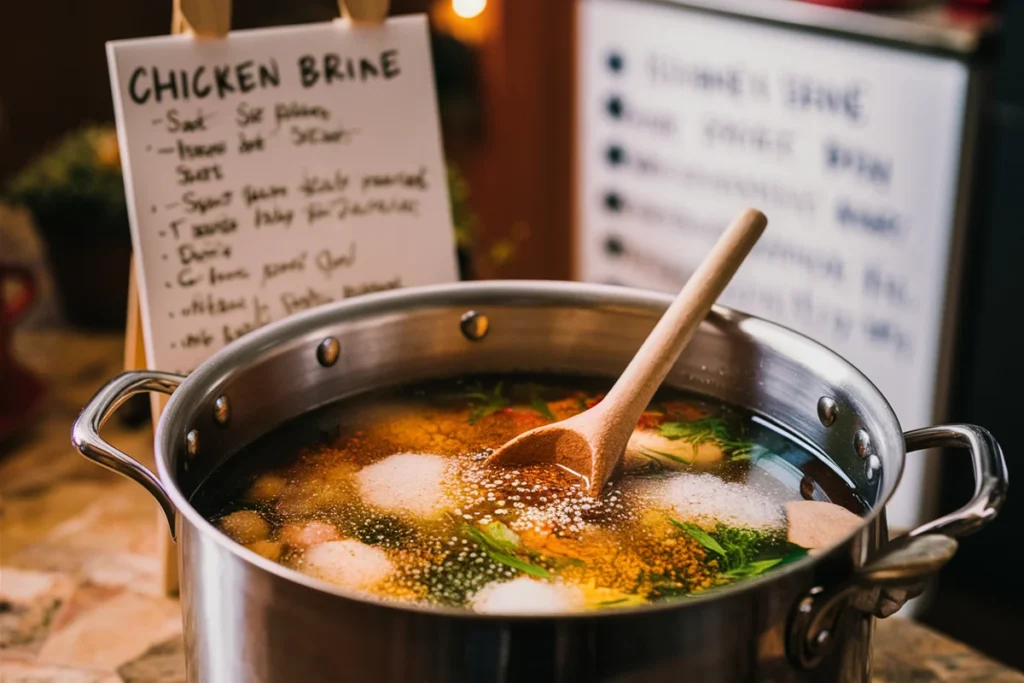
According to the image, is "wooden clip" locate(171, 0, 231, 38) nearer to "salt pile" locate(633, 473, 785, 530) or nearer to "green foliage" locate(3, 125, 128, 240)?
"green foliage" locate(3, 125, 128, 240)

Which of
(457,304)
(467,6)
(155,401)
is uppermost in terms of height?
(467,6)

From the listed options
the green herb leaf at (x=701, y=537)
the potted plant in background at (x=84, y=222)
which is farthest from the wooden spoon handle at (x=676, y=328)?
the potted plant in background at (x=84, y=222)

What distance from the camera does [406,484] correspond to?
3.34 ft

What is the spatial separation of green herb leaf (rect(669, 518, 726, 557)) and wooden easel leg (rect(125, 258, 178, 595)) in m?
0.59

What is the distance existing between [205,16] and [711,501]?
0.75m

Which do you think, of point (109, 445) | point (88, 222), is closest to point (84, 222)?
point (88, 222)

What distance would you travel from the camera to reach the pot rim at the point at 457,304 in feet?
2.18

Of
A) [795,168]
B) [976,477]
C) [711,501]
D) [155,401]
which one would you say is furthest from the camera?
[795,168]

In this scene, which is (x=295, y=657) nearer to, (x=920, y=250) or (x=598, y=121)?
(x=920, y=250)

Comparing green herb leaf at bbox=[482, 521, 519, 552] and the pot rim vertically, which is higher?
the pot rim

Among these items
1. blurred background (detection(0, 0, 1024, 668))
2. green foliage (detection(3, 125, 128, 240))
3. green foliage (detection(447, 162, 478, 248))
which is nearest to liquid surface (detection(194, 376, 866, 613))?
green foliage (detection(447, 162, 478, 248))

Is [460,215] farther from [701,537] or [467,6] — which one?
[701,537]

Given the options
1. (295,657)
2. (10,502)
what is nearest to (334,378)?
(295,657)

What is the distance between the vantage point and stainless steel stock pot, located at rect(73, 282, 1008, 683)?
67 cm
